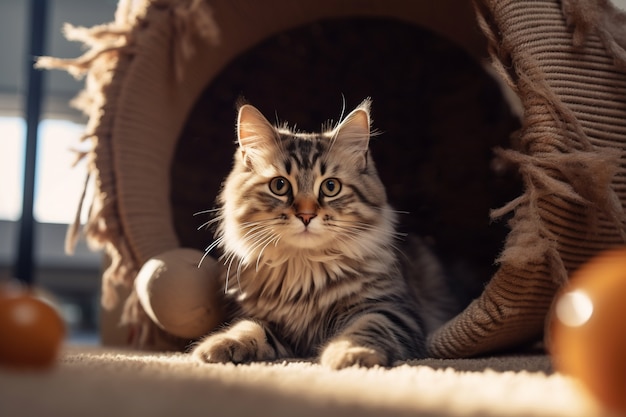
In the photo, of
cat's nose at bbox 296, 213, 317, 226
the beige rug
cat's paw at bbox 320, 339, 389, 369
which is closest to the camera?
the beige rug

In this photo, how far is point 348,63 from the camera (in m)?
2.44

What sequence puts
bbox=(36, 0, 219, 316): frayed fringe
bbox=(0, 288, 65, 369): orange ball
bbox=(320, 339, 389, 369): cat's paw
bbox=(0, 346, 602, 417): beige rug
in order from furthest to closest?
bbox=(36, 0, 219, 316): frayed fringe → bbox=(320, 339, 389, 369): cat's paw → bbox=(0, 288, 65, 369): orange ball → bbox=(0, 346, 602, 417): beige rug

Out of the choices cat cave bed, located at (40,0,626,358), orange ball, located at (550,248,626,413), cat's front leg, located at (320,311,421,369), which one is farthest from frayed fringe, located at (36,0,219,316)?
orange ball, located at (550,248,626,413)

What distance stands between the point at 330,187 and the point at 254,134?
10.5 inches

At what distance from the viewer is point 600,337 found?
85 centimetres

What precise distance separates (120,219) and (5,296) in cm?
90

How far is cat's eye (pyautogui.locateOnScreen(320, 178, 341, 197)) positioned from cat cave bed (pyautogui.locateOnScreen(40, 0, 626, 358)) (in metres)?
0.41

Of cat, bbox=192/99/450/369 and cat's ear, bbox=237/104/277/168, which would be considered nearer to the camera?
cat, bbox=192/99/450/369

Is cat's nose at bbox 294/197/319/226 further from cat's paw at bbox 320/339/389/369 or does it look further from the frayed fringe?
the frayed fringe

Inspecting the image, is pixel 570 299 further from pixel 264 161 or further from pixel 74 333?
pixel 74 333

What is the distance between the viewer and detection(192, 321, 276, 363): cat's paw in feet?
4.59

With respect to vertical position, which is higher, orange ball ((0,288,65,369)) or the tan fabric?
the tan fabric

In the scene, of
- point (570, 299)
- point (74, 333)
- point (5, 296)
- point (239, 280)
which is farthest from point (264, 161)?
point (74, 333)

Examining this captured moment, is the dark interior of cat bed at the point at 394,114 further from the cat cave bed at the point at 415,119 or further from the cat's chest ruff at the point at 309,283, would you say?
the cat's chest ruff at the point at 309,283
